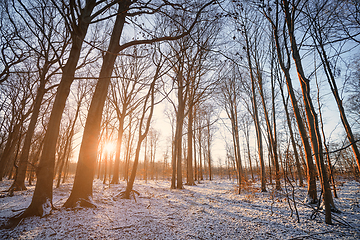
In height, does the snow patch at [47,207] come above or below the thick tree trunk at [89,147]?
below

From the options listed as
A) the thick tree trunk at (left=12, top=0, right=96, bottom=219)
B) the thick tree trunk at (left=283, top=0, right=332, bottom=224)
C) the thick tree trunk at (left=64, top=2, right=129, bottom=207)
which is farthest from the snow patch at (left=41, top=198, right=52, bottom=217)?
the thick tree trunk at (left=283, top=0, right=332, bottom=224)

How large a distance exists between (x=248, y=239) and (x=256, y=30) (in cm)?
977

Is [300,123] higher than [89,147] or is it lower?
higher

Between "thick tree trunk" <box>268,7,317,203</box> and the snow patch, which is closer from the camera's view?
the snow patch

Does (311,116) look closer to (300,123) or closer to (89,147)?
(300,123)

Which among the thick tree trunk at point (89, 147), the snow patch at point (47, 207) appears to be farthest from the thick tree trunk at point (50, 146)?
the thick tree trunk at point (89, 147)

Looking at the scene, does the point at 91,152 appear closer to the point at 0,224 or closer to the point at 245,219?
the point at 0,224

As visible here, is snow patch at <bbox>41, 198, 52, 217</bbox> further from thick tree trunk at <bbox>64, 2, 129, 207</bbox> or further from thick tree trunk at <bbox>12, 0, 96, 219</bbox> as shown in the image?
thick tree trunk at <bbox>64, 2, 129, 207</bbox>

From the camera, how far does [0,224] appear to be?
8.30 feet

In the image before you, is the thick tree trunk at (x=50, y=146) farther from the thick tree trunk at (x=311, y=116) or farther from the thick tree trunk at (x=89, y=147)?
the thick tree trunk at (x=311, y=116)

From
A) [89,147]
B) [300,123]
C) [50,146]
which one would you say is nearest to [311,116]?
[300,123]

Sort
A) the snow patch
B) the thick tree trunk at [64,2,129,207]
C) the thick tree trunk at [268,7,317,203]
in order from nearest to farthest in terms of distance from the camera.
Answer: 1. the snow patch
2. the thick tree trunk at [64,2,129,207]
3. the thick tree trunk at [268,7,317,203]

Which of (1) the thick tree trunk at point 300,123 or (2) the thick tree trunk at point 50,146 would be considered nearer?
(2) the thick tree trunk at point 50,146

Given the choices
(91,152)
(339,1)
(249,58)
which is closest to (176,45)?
(249,58)
